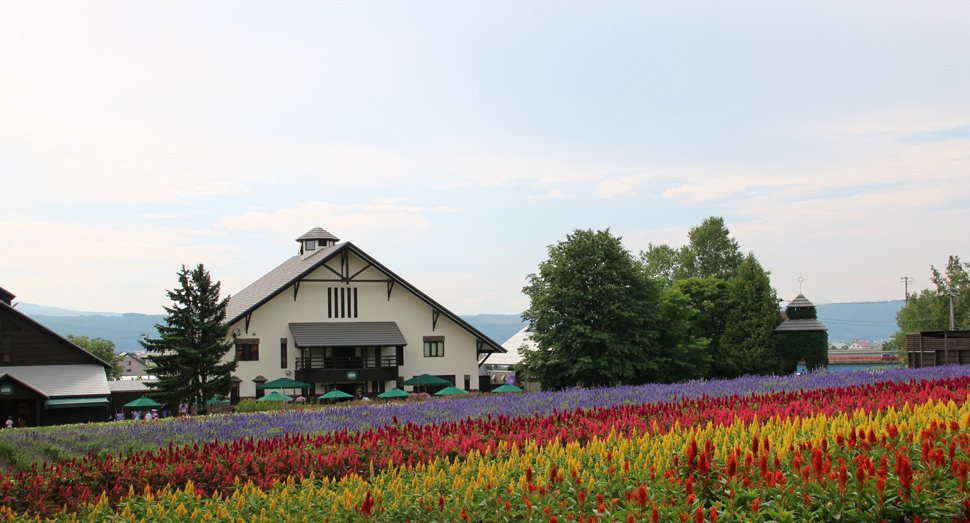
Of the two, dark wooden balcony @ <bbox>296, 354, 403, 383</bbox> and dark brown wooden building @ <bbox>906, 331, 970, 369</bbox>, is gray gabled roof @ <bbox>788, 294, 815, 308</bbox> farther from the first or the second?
dark wooden balcony @ <bbox>296, 354, 403, 383</bbox>

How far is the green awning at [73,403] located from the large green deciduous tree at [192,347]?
4018 millimetres

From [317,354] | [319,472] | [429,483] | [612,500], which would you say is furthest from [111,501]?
[317,354]

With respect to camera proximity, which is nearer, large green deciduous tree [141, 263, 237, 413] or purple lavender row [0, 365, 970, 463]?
purple lavender row [0, 365, 970, 463]

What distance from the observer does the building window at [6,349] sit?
41.8 meters

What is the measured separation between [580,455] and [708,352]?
53.6 metres

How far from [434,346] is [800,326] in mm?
27888

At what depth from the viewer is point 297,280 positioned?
49.6 meters

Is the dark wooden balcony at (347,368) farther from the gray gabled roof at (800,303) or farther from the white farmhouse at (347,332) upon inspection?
the gray gabled roof at (800,303)

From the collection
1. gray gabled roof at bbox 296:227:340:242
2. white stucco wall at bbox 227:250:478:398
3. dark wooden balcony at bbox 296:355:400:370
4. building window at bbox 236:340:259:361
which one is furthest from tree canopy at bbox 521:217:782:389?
gray gabled roof at bbox 296:227:340:242

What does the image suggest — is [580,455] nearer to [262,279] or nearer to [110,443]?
[110,443]

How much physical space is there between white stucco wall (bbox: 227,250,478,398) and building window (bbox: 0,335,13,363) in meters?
12.2

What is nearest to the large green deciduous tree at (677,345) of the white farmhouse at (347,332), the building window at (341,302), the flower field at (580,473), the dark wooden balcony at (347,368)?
the white farmhouse at (347,332)

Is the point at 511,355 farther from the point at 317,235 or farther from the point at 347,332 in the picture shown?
the point at 347,332

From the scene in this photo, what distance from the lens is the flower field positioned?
5398 mm
